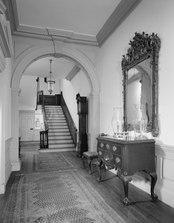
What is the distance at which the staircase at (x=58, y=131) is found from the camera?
846 cm

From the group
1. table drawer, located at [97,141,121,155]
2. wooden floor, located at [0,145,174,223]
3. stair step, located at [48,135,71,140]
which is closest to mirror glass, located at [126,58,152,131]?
table drawer, located at [97,141,121,155]

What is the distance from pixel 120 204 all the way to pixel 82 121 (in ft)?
13.4

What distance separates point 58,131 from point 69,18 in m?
6.22

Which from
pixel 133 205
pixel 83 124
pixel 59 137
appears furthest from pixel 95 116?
pixel 59 137

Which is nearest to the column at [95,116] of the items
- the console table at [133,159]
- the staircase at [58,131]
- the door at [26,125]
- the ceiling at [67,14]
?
the ceiling at [67,14]

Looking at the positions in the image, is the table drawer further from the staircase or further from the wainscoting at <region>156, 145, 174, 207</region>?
the staircase

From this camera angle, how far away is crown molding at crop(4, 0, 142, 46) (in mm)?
3748

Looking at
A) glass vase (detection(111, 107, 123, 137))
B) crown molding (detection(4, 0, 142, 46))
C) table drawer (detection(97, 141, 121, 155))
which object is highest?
crown molding (detection(4, 0, 142, 46))

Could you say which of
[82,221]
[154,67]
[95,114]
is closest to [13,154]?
[95,114]

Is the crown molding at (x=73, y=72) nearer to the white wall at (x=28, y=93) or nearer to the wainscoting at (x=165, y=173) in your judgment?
the white wall at (x=28, y=93)

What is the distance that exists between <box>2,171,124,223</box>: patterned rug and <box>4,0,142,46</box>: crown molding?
342cm

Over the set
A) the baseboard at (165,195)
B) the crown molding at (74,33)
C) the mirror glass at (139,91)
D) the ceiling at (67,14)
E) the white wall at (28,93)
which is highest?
the ceiling at (67,14)

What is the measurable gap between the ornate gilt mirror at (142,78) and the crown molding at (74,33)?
0.71m

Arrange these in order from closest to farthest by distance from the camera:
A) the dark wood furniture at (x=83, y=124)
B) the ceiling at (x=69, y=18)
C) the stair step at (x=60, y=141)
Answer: the ceiling at (x=69, y=18), the dark wood furniture at (x=83, y=124), the stair step at (x=60, y=141)
